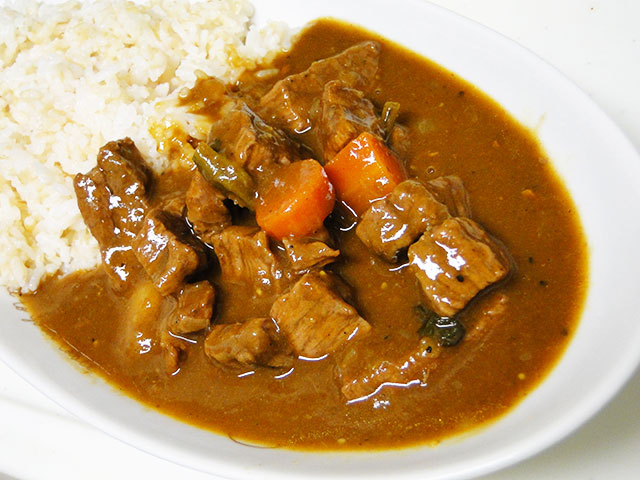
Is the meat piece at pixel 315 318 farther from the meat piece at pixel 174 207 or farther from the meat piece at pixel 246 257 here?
the meat piece at pixel 174 207

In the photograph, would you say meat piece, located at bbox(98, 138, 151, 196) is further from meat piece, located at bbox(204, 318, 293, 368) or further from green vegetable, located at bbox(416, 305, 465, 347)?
green vegetable, located at bbox(416, 305, 465, 347)

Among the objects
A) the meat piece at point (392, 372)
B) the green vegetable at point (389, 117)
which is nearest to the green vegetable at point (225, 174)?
the green vegetable at point (389, 117)

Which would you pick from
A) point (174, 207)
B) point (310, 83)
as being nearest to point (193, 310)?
point (174, 207)

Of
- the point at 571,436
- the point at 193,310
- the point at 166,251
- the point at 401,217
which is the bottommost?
the point at 571,436

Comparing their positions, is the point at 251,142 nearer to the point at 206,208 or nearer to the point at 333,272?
the point at 206,208

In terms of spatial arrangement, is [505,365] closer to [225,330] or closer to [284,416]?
[284,416]

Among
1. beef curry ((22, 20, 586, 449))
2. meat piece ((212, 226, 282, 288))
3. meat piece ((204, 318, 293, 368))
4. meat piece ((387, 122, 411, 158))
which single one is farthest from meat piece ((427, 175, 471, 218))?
meat piece ((204, 318, 293, 368))

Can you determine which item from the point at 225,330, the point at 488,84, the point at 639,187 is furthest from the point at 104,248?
the point at 639,187

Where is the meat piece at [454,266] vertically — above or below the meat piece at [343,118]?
below
